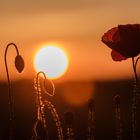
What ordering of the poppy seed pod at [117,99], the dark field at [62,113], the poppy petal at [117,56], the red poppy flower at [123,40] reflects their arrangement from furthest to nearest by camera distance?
the dark field at [62,113], the poppy petal at [117,56], the red poppy flower at [123,40], the poppy seed pod at [117,99]

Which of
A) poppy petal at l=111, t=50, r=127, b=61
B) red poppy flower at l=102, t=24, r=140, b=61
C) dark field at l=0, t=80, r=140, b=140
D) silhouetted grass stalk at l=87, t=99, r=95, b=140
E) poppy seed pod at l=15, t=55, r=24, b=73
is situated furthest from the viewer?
dark field at l=0, t=80, r=140, b=140

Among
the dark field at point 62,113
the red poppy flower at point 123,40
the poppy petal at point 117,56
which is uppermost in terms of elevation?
the red poppy flower at point 123,40

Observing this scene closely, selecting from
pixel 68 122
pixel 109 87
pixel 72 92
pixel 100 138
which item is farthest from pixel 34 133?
pixel 109 87

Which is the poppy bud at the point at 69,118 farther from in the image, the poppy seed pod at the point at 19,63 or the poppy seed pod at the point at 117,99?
the poppy seed pod at the point at 19,63

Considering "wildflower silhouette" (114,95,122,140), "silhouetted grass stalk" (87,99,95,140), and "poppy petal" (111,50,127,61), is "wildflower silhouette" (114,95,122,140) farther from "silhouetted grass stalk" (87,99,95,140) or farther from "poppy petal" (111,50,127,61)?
"poppy petal" (111,50,127,61)

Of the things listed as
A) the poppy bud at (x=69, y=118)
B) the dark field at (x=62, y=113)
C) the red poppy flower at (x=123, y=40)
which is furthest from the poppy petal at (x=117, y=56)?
the poppy bud at (x=69, y=118)

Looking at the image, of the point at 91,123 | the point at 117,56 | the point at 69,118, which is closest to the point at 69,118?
the point at 69,118

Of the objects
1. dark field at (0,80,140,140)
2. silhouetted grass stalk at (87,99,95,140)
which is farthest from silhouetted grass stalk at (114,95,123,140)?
dark field at (0,80,140,140)

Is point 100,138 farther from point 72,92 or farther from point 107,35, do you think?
point 72,92

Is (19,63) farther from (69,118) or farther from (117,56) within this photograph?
(69,118)
